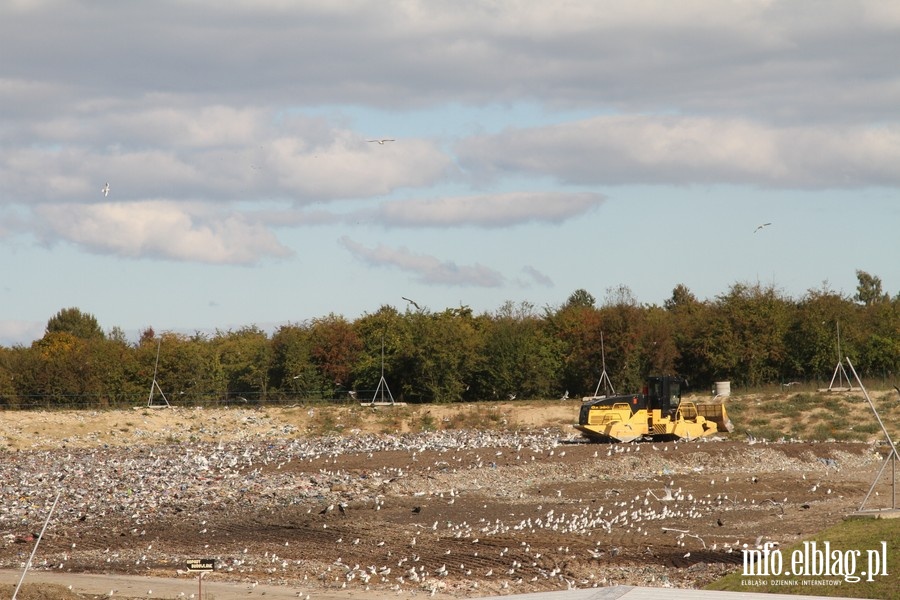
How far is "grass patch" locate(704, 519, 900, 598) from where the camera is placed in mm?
15055

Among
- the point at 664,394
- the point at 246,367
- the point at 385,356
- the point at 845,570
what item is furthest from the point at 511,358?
the point at 845,570

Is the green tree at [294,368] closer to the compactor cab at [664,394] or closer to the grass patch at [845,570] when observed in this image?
the compactor cab at [664,394]

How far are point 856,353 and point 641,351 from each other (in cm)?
1039

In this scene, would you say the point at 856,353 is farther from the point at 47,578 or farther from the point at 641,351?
the point at 47,578

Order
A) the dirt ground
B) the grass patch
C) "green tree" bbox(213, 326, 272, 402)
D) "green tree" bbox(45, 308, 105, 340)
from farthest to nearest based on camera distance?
"green tree" bbox(45, 308, 105, 340)
"green tree" bbox(213, 326, 272, 402)
the dirt ground
the grass patch

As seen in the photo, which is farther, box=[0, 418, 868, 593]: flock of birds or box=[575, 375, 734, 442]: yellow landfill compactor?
box=[575, 375, 734, 442]: yellow landfill compactor

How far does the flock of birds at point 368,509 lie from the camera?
63.6ft

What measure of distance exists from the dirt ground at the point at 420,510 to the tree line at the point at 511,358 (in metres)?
14.9

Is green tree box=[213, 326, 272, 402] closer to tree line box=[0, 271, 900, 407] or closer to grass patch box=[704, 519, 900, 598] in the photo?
tree line box=[0, 271, 900, 407]

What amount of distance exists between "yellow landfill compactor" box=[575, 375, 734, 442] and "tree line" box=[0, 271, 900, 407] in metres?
19.3

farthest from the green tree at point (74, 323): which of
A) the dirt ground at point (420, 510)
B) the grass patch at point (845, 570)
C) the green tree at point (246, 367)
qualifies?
the grass patch at point (845, 570)

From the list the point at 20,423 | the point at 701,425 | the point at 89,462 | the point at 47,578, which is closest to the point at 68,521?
the point at 47,578

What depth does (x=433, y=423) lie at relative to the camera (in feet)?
168

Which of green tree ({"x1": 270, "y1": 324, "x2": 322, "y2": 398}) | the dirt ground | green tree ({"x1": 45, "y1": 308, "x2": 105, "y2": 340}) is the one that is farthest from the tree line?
green tree ({"x1": 45, "y1": 308, "x2": 105, "y2": 340})
